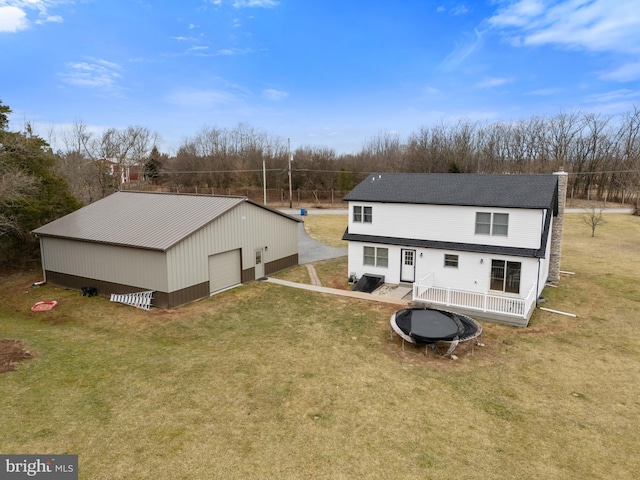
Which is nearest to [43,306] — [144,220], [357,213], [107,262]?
[107,262]

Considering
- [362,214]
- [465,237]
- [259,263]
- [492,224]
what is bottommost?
[259,263]

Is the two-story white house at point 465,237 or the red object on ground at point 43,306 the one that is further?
the red object on ground at point 43,306

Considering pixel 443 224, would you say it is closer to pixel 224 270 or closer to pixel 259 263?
pixel 259 263

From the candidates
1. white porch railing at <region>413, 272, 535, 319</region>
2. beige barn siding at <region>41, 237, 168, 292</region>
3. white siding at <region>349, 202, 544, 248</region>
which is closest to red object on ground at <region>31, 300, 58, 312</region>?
beige barn siding at <region>41, 237, 168, 292</region>

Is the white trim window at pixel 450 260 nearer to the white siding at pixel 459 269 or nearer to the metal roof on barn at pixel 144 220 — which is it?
the white siding at pixel 459 269

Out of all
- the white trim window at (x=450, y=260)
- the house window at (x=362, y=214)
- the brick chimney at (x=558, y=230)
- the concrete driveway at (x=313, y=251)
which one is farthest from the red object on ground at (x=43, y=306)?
the brick chimney at (x=558, y=230)

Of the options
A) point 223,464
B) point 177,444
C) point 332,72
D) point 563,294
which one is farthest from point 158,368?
point 332,72

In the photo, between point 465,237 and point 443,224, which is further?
point 443,224
